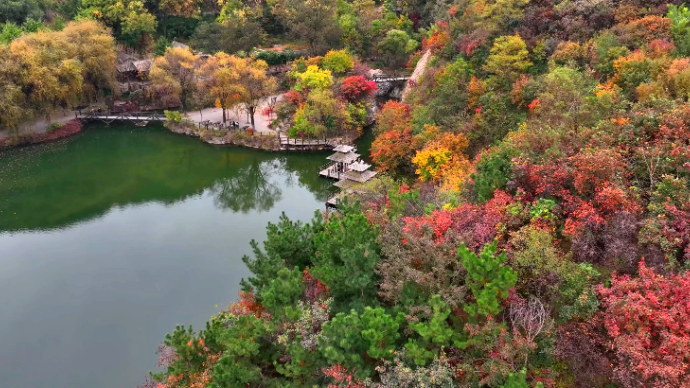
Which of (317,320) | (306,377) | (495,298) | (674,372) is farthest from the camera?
(317,320)

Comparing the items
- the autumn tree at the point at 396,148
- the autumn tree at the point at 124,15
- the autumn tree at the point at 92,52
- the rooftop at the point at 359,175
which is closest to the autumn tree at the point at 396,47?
the autumn tree at the point at 396,148

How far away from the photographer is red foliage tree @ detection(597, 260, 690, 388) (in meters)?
7.32

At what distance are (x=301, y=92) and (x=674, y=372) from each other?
29798 millimetres

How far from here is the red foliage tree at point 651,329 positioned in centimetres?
732

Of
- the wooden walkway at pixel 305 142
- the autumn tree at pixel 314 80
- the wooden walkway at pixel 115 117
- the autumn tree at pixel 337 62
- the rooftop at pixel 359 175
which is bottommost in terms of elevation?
the rooftop at pixel 359 175

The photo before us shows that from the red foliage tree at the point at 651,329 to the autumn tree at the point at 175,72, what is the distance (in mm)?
31339

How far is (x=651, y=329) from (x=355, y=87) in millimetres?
27392

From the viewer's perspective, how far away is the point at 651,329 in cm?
799

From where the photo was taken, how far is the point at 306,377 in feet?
32.2

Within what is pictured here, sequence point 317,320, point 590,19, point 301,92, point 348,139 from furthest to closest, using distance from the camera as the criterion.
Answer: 1. point 301,92
2. point 348,139
3. point 590,19
4. point 317,320

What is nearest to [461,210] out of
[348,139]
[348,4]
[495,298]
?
[495,298]

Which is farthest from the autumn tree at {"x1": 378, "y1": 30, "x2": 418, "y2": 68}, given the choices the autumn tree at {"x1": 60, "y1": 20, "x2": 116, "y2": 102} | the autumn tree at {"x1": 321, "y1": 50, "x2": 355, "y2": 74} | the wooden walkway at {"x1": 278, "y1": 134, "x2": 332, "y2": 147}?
the autumn tree at {"x1": 60, "y1": 20, "x2": 116, "y2": 102}

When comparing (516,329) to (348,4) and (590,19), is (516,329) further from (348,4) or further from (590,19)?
(348,4)

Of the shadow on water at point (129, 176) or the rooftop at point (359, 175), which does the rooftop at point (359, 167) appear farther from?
the shadow on water at point (129, 176)
